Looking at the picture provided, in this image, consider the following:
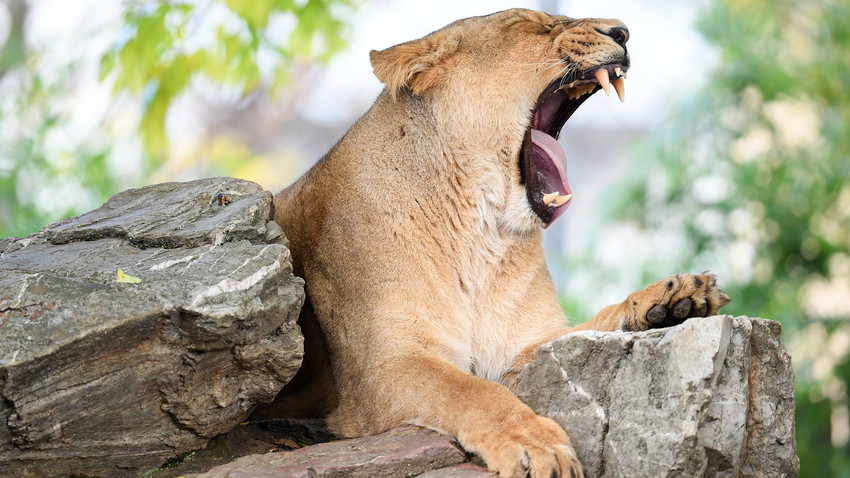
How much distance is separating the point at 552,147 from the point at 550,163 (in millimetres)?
88

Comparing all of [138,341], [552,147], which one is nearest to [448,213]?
[552,147]

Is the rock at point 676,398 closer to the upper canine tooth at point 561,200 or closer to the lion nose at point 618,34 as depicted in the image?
the upper canine tooth at point 561,200

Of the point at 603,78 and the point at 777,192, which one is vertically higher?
the point at 777,192

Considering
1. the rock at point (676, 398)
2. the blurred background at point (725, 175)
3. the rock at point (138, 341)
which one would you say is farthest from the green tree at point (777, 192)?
the rock at point (138, 341)

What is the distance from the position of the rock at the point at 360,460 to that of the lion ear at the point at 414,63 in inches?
65.8

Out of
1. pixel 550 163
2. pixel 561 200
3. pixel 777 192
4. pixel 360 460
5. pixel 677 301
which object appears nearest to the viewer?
pixel 360 460

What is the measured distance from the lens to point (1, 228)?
297 inches

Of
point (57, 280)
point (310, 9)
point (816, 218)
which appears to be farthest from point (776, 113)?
point (57, 280)

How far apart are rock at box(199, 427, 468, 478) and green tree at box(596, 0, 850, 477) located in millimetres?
5804

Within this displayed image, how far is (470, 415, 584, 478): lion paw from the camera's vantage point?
3049 mm

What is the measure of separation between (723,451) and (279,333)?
66.1 inches

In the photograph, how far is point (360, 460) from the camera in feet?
10.6

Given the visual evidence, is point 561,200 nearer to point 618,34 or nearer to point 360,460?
point 618,34

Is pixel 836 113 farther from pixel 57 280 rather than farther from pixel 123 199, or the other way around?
pixel 57 280
